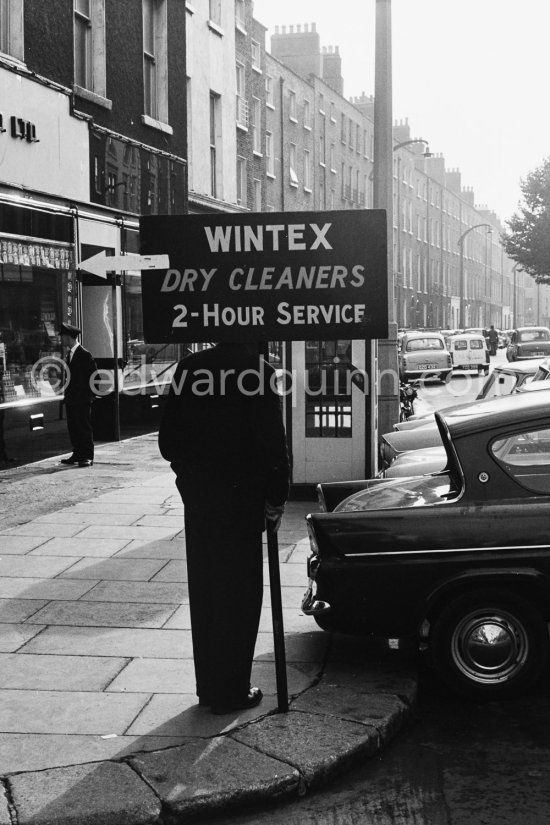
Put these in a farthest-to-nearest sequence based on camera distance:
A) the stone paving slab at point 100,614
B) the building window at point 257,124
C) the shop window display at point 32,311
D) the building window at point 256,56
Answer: the building window at point 257,124 < the building window at point 256,56 < the shop window display at point 32,311 < the stone paving slab at point 100,614

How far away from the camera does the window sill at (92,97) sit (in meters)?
16.0

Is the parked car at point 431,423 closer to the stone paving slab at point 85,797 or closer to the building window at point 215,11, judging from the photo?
the stone paving slab at point 85,797

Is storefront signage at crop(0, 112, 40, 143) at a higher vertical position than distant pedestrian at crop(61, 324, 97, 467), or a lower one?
higher

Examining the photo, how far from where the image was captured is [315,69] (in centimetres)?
5578

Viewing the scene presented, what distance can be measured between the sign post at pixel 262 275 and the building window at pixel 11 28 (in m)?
10.0

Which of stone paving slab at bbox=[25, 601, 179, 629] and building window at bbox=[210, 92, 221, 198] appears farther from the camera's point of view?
building window at bbox=[210, 92, 221, 198]

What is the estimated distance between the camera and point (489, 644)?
527 centimetres

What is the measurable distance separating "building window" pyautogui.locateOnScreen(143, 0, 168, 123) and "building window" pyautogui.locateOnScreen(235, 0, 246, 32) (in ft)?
48.0

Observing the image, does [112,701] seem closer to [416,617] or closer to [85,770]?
[85,770]

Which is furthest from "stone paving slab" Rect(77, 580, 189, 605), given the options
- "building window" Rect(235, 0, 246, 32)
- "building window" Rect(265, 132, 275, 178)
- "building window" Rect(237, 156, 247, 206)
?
"building window" Rect(265, 132, 275, 178)

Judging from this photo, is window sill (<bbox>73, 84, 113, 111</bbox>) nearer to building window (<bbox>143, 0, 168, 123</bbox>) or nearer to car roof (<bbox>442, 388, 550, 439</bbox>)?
building window (<bbox>143, 0, 168, 123</bbox>)

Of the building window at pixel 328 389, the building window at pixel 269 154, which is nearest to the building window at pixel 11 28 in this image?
the building window at pixel 328 389

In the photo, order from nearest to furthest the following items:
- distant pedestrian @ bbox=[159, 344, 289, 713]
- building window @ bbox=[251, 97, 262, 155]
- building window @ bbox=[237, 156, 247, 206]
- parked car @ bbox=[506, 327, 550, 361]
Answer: distant pedestrian @ bbox=[159, 344, 289, 713], building window @ bbox=[237, 156, 247, 206], parked car @ bbox=[506, 327, 550, 361], building window @ bbox=[251, 97, 262, 155]

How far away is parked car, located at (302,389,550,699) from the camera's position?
17.1 feet
